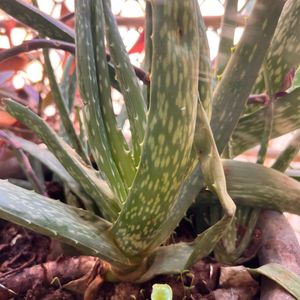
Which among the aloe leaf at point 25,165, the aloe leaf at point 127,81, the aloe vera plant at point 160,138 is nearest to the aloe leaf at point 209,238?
the aloe vera plant at point 160,138

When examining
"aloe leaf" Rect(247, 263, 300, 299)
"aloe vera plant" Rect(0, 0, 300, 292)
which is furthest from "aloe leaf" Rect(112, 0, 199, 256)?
"aloe leaf" Rect(247, 263, 300, 299)

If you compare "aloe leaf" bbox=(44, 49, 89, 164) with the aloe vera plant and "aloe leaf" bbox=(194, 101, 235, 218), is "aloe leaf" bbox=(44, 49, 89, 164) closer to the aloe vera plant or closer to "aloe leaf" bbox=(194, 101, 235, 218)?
the aloe vera plant

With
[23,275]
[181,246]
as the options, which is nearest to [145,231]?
[181,246]

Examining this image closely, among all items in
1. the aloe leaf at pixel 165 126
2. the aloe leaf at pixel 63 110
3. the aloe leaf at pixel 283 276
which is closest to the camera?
the aloe leaf at pixel 165 126

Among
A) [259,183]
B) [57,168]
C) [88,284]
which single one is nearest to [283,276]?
[259,183]

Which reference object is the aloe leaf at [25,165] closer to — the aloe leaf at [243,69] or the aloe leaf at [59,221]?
the aloe leaf at [59,221]

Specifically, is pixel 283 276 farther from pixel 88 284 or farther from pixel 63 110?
pixel 63 110

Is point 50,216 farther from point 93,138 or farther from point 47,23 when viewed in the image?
Result: point 47,23
